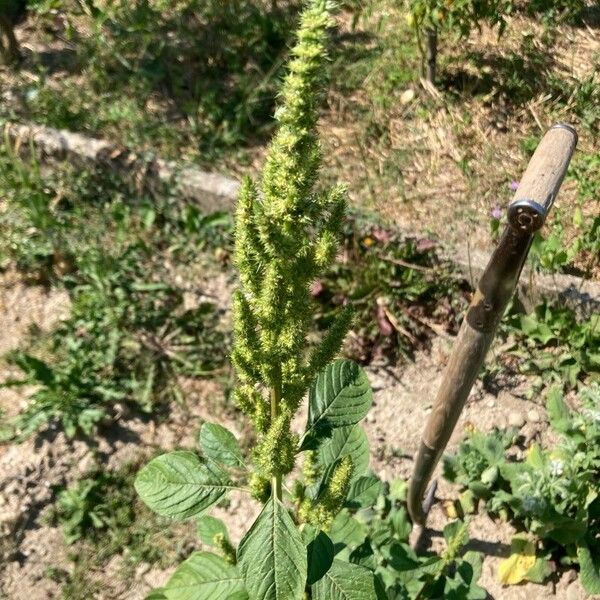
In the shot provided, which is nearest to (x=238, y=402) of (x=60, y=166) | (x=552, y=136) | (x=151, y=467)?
(x=151, y=467)

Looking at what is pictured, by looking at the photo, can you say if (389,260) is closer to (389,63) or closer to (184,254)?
(184,254)

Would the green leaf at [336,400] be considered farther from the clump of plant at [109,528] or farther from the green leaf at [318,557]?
the clump of plant at [109,528]

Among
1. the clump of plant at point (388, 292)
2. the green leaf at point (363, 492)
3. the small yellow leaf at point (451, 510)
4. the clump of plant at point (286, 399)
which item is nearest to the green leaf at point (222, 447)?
the clump of plant at point (286, 399)

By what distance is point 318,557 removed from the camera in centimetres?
173

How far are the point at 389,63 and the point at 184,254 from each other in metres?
1.76

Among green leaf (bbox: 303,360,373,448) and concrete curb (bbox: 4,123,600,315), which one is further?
concrete curb (bbox: 4,123,600,315)

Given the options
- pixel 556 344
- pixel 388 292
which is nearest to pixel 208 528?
pixel 388 292

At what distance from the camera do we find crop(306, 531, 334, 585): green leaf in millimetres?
1718

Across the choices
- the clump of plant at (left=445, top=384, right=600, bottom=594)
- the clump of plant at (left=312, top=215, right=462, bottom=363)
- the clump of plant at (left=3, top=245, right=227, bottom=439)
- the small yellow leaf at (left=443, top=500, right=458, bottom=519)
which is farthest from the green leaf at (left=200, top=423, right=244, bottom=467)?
the clump of plant at (left=312, top=215, right=462, bottom=363)

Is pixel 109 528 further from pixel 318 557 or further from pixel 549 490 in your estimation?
pixel 549 490

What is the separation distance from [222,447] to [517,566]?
60.2 inches

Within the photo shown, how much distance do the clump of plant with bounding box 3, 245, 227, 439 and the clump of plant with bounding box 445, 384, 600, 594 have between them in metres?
1.33

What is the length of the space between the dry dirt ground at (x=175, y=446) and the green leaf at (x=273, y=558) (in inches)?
59.3

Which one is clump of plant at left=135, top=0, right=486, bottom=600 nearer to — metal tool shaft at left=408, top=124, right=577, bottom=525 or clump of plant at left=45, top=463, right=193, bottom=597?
metal tool shaft at left=408, top=124, right=577, bottom=525
